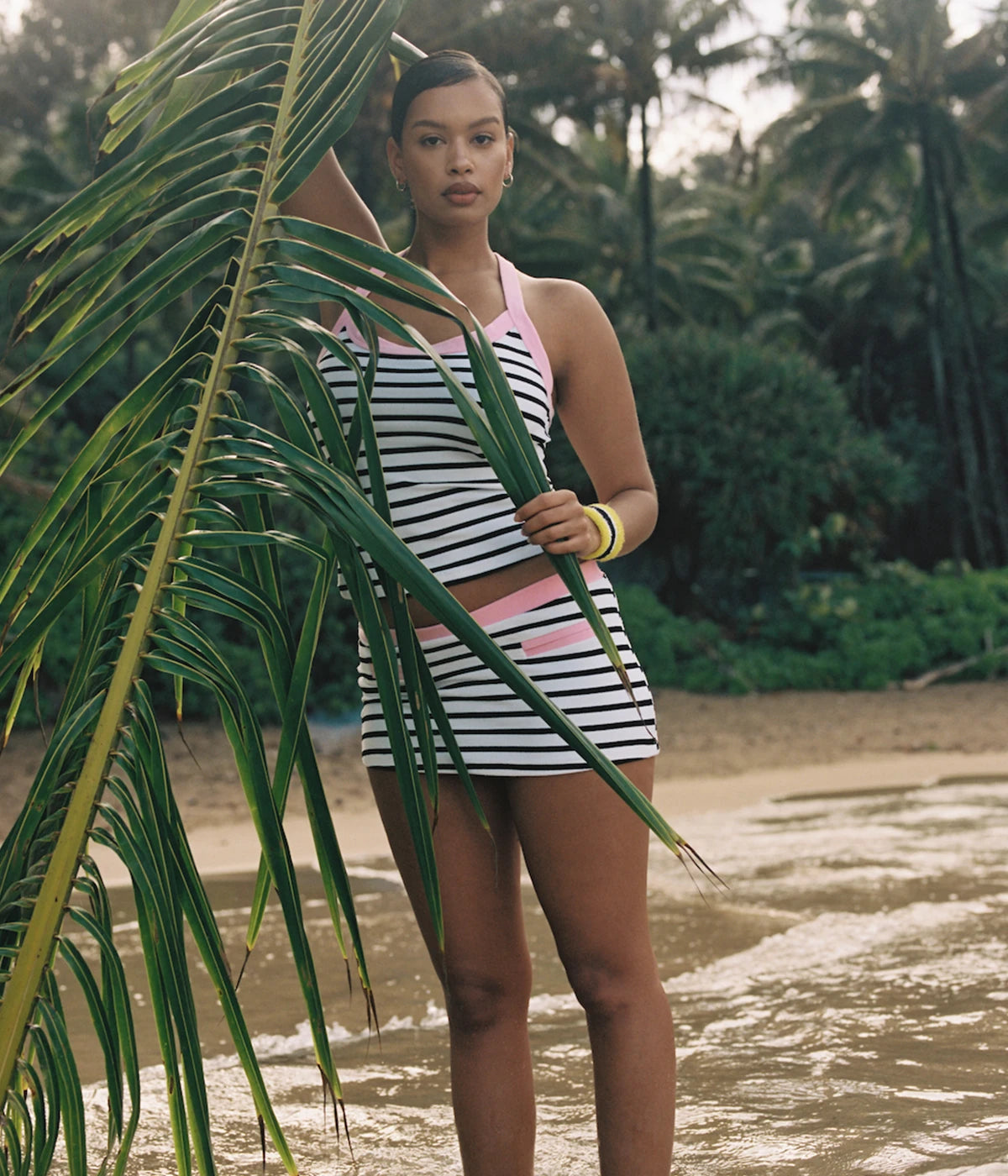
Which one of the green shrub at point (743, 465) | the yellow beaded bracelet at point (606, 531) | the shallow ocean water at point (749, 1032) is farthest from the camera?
the green shrub at point (743, 465)

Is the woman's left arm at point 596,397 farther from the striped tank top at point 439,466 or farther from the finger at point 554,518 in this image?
the finger at point 554,518

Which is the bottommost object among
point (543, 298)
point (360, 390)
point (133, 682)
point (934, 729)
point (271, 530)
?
point (934, 729)

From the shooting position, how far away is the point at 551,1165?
237 cm

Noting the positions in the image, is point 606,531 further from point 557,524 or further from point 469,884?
point 469,884

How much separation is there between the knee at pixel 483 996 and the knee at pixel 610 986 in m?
0.08

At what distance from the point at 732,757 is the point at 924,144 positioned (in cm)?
1736

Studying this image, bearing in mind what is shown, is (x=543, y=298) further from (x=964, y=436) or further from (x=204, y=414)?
(x=964, y=436)

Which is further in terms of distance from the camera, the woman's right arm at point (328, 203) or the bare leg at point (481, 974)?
the woman's right arm at point (328, 203)

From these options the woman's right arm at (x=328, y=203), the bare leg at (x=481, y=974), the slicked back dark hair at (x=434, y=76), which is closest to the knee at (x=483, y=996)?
the bare leg at (x=481, y=974)

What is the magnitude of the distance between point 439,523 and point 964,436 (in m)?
23.1

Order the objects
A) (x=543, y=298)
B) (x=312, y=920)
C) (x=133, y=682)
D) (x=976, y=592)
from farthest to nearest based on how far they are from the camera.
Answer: (x=976, y=592), (x=312, y=920), (x=543, y=298), (x=133, y=682)

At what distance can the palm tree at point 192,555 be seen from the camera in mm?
1179

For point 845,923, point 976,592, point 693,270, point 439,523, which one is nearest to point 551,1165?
point 439,523

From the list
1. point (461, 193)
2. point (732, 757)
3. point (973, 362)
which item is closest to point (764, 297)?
point (973, 362)
